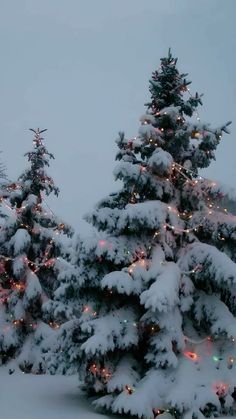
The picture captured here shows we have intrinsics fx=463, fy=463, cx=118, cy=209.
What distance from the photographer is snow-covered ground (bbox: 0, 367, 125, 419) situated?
11.0 meters

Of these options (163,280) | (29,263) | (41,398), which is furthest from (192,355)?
(29,263)

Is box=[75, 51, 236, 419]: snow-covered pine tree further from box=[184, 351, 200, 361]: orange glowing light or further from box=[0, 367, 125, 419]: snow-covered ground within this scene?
box=[0, 367, 125, 419]: snow-covered ground

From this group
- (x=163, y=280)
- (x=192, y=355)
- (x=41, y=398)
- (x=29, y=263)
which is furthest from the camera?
(x=29, y=263)

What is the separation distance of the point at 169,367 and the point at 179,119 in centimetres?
698

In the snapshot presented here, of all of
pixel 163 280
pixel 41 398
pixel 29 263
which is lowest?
pixel 41 398

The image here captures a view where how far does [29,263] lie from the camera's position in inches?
762

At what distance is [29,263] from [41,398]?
23.5 ft

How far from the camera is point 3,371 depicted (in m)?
17.9

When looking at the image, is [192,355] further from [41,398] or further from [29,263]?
[29,263]

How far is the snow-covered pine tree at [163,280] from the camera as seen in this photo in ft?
35.2

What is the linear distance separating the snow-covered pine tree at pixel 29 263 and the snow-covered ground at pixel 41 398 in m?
1.28

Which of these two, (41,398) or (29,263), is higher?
(29,263)

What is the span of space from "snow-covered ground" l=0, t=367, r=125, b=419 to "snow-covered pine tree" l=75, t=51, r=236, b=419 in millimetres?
711

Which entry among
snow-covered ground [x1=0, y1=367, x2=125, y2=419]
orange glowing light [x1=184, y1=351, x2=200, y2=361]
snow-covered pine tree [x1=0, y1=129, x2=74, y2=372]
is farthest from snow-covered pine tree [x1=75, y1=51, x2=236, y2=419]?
snow-covered pine tree [x1=0, y1=129, x2=74, y2=372]
